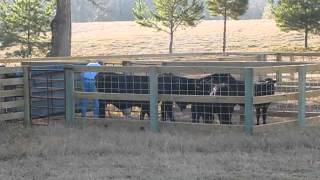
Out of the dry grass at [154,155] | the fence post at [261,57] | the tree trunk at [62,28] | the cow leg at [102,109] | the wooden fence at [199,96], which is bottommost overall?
the dry grass at [154,155]

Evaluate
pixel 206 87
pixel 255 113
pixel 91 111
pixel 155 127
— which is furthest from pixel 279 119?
pixel 91 111

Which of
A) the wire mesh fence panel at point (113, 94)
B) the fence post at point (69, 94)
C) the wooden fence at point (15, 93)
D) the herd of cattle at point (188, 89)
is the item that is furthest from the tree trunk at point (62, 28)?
the fence post at point (69, 94)

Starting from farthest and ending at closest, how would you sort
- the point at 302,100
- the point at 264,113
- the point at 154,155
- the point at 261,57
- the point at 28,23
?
the point at 28,23 → the point at 261,57 → the point at 264,113 → the point at 302,100 → the point at 154,155

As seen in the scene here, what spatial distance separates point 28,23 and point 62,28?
58.5 ft

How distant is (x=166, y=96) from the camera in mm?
10859

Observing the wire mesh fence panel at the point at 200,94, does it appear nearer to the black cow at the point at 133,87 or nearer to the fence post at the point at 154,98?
the black cow at the point at 133,87

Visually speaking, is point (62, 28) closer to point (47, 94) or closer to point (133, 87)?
point (47, 94)

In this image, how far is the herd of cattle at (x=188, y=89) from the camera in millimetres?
10953

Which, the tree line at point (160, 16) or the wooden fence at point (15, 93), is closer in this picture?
the wooden fence at point (15, 93)

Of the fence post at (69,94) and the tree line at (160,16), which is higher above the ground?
the tree line at (160,16)

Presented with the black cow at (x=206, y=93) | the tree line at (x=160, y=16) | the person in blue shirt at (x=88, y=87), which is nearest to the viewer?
the black cow at (x=206, y=93)

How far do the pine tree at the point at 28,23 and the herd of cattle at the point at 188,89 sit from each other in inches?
998

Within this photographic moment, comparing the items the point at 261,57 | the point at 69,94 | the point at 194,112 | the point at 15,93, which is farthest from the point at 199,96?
the point at 261,57

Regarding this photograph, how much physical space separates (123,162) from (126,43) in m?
59.6
